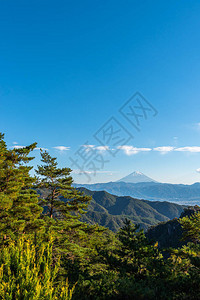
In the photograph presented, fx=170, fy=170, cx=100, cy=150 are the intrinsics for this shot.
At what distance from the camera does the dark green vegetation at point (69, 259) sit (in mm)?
5477

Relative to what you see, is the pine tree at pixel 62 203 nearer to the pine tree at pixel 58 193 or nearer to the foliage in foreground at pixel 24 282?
the pine tree at pixel 58 193

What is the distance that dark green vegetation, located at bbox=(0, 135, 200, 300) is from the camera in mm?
5477

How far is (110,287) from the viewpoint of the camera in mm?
7156

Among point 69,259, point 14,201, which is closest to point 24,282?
point 69,259

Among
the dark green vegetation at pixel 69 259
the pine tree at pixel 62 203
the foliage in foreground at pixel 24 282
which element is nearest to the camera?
the foliage in foreground at pixel 24 282

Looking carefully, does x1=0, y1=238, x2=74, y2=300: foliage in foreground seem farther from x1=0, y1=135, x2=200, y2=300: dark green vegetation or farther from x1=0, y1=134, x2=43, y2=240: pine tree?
x1=0, y1=134, x2=43, y2=240: pine tree

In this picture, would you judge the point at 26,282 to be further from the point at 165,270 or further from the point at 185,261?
the point at 185,261

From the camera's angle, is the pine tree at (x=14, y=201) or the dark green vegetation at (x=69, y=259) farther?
the pine tree at (x=14, y=201)

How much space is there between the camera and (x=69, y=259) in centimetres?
1373

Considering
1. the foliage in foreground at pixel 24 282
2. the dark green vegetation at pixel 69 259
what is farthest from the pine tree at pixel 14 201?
the foliage in foreground at pixel 24 282

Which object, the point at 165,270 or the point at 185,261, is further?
the point at 185,261

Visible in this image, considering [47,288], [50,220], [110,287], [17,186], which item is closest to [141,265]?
[110,287]

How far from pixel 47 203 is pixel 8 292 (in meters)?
14.2

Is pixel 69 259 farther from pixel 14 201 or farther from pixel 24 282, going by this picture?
pixel 24 282
